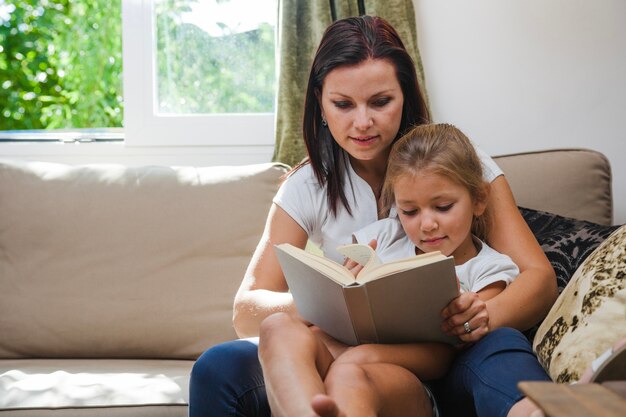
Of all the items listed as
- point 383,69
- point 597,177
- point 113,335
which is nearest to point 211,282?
point 113,335

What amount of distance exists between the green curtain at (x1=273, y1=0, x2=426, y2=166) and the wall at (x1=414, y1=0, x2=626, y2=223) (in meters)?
0.12

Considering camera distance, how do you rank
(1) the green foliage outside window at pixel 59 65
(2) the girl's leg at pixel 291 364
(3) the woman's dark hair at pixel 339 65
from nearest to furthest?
(2) the girl's leg at pixel 291 364, (3) the woman's dark hair at pixel 339 65, (1) the green foliage outside window at pixel 59 65

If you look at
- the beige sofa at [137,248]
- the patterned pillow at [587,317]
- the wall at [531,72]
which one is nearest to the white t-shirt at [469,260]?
the patterned pillow at [587,317]

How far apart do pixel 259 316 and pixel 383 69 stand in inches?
25.0

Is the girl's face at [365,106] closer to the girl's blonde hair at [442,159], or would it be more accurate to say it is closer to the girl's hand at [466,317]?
the girl's blonde hair at [442,159]

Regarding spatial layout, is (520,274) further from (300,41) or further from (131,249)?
(300,41)

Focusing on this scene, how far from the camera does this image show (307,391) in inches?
46.7

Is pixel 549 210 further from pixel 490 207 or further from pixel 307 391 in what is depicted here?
pixel 307 391

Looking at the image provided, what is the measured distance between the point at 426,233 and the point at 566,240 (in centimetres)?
39

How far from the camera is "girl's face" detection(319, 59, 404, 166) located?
1.82m

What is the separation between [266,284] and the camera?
6.05 feet

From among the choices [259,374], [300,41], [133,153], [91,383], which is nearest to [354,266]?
[259,374]

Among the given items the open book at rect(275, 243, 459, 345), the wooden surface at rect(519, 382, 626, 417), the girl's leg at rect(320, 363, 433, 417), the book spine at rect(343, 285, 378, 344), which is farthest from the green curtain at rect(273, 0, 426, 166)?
the wooden surface at rect(519, 382, 626, 417)

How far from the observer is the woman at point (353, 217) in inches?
57.0
